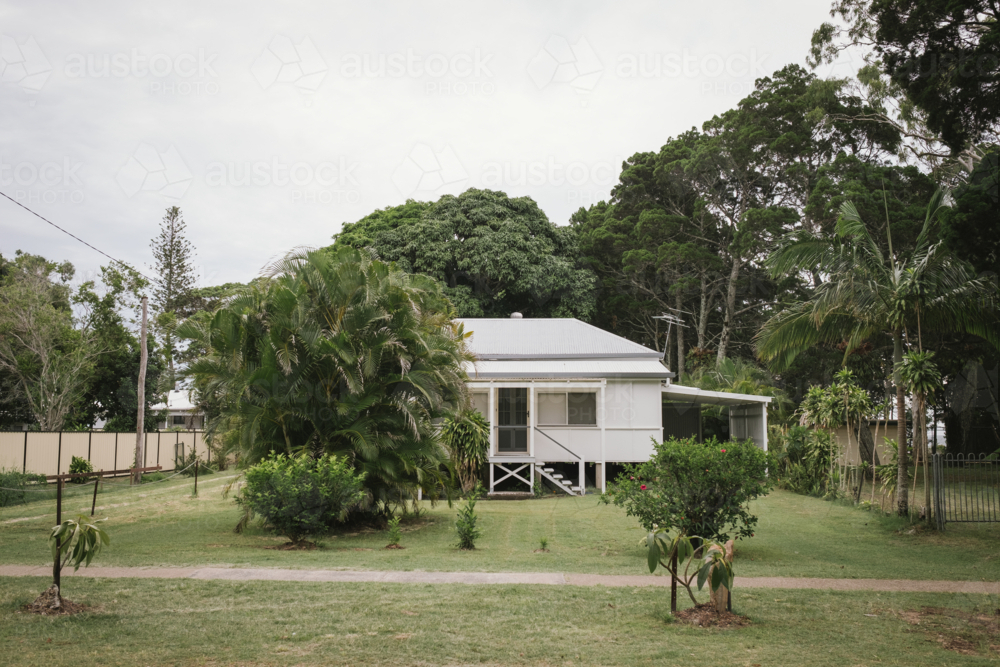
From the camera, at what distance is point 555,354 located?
23.7 metres

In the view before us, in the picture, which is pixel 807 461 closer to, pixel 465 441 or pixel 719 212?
pixel 465 441

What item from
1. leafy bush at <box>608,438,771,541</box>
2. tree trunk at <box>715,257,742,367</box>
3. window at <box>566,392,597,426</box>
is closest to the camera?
leafy bush at <box>608,438,771,541</box>

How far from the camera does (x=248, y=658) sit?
233 inches

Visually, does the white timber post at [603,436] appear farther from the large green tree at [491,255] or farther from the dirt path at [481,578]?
the large green tree at [491,255]

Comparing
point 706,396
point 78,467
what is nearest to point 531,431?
point 706,396

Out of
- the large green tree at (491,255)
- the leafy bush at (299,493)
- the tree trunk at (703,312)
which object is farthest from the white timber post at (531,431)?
the tree trunk at (703,312)

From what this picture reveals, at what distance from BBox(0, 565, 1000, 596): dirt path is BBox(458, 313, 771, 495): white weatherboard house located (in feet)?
38.7

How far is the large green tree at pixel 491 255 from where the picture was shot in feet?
111

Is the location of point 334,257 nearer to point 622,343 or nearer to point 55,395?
point 622,343

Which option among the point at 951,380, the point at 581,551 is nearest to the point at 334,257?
the point at 581,551

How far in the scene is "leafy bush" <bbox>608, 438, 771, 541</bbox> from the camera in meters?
10.6

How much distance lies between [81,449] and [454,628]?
2400cm

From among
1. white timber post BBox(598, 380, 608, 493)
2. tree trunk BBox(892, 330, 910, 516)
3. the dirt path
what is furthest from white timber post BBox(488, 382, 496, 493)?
the dirt path

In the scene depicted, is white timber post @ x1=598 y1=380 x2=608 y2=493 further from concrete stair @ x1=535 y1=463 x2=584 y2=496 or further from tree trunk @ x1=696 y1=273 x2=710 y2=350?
tree trunk @ x1=696 y1=273 x2=710 y2=350
